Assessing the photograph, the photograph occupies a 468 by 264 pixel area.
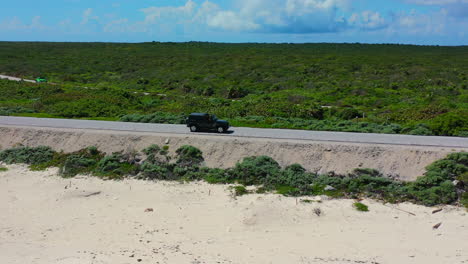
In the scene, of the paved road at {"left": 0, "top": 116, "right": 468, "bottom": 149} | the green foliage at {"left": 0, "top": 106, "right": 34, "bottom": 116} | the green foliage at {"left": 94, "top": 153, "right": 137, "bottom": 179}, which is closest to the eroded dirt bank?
the green foliage at {"left": 94, "top": 153, "right": 137, "bottom": 179}

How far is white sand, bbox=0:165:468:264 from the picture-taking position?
53.1 ft

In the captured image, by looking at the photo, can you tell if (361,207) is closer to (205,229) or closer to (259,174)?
(259,174)

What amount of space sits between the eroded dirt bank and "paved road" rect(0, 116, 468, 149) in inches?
51.3

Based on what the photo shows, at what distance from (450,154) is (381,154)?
326 cm

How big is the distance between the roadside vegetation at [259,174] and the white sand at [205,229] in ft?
2.74

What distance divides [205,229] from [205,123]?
441 inches

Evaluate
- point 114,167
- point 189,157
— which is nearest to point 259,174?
point 189,157

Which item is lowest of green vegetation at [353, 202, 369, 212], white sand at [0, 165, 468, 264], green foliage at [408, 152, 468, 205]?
white sand at [0, 165, 468, 264]

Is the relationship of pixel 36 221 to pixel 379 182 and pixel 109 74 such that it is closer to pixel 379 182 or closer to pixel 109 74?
pixel 379 182

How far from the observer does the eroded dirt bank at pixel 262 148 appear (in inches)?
905

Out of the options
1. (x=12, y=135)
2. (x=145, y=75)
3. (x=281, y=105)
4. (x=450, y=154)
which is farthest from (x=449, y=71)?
(x=12, y=135)

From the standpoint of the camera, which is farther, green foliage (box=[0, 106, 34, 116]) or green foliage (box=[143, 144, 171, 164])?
green foliage (box=[0, 106, 34, 116])

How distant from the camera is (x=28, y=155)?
90.8 feet

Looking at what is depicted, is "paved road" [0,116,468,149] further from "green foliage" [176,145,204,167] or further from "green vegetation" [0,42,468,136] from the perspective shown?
"green foliage" [176,145,204,167]
